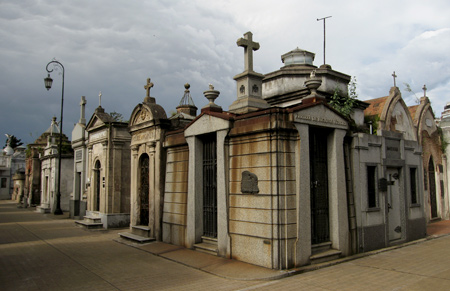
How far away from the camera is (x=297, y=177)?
766 centimetres

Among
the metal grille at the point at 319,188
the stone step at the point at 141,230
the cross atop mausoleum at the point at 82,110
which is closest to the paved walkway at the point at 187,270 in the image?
the stone step at the point at 141,230

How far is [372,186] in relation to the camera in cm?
991

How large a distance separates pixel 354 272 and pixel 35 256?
8322mm

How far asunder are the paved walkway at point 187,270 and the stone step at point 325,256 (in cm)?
17

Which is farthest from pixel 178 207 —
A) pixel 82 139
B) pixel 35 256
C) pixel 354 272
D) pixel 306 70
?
pixel 82 139

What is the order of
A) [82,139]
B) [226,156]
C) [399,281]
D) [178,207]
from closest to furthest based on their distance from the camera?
[399,281]
[226,156]
[178,207]
[82,139]

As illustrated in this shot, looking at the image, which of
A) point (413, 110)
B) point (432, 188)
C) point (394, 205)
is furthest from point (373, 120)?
point (394, 205)

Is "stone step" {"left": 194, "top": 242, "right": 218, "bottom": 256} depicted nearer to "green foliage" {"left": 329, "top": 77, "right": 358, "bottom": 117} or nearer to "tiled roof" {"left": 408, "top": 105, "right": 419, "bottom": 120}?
"green foliage" {"left": 329, "top": 77, "right": 358, "bottom": 117}

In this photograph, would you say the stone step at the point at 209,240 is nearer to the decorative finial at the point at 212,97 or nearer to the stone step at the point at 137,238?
the stone step at the point at 137,238

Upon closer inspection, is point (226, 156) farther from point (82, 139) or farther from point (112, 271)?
point (82, 139)

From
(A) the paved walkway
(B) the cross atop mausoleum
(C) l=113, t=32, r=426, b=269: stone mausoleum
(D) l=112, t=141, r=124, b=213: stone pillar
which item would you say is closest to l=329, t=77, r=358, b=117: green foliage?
(C) l=113, t=32, r=426, b=269: stone mausoleum

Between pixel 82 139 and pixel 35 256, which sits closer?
pixel 35 256

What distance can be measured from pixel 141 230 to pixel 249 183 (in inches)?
215

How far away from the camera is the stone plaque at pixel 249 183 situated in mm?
7870
